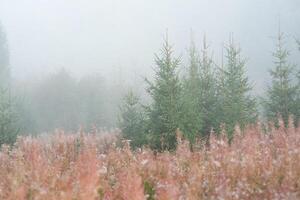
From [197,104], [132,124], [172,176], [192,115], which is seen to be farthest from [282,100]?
[172,176]

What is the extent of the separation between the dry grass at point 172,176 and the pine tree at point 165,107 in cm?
618

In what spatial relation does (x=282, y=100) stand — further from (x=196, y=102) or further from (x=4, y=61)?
(x=4, y=61)

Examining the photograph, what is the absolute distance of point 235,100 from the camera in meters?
21.0

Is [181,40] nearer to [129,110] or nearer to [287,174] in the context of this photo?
[129,110]

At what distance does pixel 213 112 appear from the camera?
20.6 metres

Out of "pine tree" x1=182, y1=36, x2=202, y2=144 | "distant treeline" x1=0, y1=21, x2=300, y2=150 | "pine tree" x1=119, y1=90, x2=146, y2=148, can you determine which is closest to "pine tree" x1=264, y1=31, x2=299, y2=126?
"distant treeline" x1=0, y1=21, x2=300, y2=150

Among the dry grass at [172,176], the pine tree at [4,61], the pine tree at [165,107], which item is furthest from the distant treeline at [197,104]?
the pine tree at [4,61]

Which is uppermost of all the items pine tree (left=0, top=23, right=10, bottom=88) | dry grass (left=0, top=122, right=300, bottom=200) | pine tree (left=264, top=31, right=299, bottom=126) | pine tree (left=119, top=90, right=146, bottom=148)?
pine tree (left=0, top=23, right=10, bottom=88)

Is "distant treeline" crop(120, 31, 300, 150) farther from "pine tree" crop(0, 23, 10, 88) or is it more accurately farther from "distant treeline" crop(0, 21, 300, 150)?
"pine tree" crop(0, 23, 10, 88)

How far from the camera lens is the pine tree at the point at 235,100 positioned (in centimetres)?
2038

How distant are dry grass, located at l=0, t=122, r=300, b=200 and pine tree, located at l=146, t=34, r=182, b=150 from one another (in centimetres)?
618

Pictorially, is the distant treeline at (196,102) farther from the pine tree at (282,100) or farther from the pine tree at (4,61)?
the pine tree at (4,61)

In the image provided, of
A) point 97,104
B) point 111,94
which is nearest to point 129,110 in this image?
point 97,104

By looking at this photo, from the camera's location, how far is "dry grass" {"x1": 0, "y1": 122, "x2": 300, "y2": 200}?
664cm
